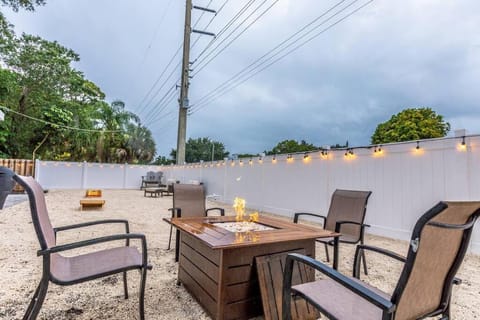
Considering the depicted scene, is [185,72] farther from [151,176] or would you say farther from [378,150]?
[378,150]

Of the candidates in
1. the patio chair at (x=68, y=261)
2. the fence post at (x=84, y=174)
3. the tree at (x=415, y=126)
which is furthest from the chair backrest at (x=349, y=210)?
the tree at (x=415, y=126)

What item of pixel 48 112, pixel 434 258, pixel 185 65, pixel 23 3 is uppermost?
pixel 23 3

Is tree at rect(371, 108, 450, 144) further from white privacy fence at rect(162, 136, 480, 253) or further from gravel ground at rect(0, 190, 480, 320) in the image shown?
gravel ground at rect(0, 190, 480, 320)

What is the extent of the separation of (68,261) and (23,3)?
10.4 m

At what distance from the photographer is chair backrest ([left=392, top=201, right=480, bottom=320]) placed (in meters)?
0.92

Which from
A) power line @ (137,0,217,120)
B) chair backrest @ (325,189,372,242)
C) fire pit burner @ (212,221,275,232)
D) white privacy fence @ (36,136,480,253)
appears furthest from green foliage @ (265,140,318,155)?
fire pit burner @ (212,221,275,232)

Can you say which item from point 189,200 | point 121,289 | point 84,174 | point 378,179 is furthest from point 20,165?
point 378,179

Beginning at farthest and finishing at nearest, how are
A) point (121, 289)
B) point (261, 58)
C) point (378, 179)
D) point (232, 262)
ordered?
1. point (261, 58)
2. point (378, 179)
3. point (121, 289)
4. point (232, 262)

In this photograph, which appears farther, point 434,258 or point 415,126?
point 415,126

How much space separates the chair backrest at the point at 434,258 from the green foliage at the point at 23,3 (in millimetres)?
11547

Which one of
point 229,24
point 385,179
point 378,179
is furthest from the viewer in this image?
point 229,24

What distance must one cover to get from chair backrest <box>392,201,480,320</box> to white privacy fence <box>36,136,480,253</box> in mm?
3336

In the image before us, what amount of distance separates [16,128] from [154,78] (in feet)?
24.8

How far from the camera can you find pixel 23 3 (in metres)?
8.16
